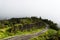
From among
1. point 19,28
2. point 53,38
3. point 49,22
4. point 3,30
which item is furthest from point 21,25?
point 49,22

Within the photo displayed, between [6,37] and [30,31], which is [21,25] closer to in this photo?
[30,31]

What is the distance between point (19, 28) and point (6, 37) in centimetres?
A: 407

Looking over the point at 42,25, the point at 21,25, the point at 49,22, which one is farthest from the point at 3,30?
the point at 49,22

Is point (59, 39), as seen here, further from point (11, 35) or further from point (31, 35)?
point (11, 35)

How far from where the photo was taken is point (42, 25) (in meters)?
37.8

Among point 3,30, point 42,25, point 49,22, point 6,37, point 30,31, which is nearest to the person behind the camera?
point 6,37

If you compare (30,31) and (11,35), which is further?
(30,31)

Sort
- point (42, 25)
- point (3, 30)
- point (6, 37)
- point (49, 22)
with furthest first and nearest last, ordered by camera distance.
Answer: point (49, 22) < point (42, 25) < point (3, 30) < point (6, 37)

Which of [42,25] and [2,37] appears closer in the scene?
[2,37]

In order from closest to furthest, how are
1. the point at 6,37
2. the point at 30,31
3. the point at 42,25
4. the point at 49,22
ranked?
the point at 6,37, the point at 30,31, the point at 42,25, the point at 49,22

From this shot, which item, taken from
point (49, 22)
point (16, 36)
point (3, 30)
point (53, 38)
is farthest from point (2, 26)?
point (49, 22)

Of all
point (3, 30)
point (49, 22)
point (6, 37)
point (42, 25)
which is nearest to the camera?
point (6, 37)

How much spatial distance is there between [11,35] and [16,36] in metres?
0.74

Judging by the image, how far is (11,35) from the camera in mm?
29781
